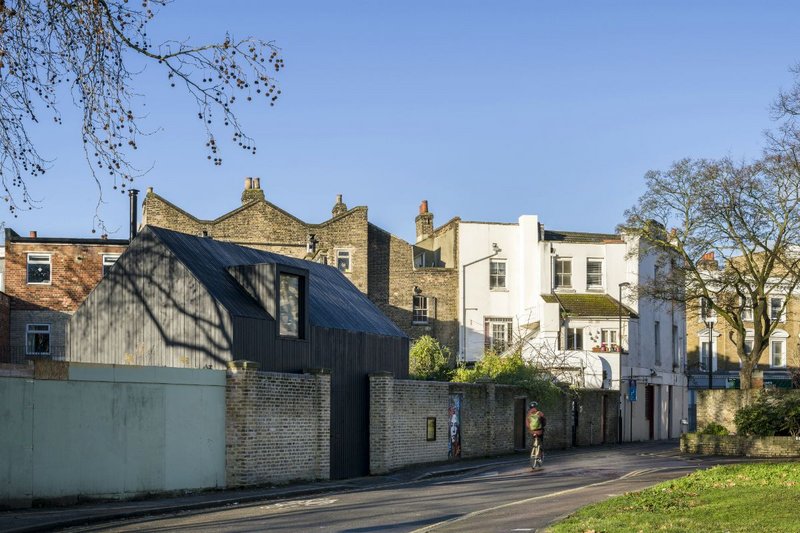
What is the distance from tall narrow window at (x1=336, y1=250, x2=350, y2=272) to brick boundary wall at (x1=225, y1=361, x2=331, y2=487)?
3175 centimetres

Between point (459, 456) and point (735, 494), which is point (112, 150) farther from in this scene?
point (459, 456)

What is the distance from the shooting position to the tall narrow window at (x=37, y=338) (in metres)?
52.9

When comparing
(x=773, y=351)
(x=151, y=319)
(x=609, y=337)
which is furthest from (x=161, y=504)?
(x=773, y=351)

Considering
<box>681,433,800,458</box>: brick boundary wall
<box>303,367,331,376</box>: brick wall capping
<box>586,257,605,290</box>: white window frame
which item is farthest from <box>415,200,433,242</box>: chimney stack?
<box>303,367,331,376</box>: brick wall capping

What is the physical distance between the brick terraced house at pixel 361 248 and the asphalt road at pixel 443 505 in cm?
3040

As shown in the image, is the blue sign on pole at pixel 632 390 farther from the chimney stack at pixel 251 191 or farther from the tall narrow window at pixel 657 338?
the chimney stack at pixel 251 191

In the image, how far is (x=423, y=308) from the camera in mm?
61719

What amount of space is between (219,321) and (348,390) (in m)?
5.40

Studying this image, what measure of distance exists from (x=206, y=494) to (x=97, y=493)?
109 inches

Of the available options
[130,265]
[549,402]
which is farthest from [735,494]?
[549,402]

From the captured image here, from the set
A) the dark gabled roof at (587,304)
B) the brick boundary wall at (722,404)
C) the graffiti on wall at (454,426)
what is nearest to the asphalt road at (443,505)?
the graffiti on wall at (454,426)

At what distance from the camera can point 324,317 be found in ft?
99.0

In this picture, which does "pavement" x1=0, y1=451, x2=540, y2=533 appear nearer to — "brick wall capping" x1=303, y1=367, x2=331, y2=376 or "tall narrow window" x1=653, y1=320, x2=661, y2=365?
"brick wall capping" x1=303, y1=367, x2=331, y2=376

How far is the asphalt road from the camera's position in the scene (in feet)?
54.8
